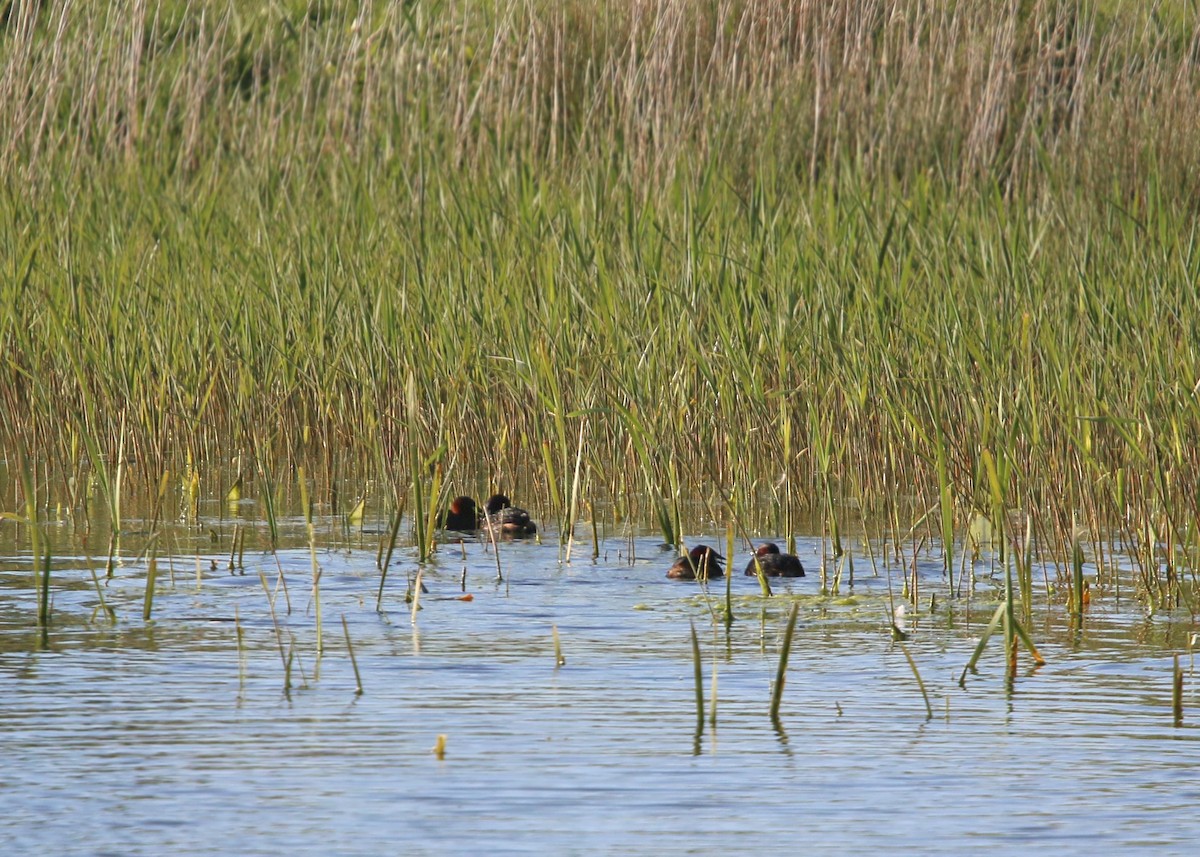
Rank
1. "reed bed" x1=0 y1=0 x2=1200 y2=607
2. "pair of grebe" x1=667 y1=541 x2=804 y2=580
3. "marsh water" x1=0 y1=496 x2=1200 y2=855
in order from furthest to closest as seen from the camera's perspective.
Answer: "reed bed" x1=0 y1=0 x2=1200 y2=607 < "pair of grebe" x1=667 y1=541 x2=804 y2=580 < "marsh water" x1=0 y1=496 x2=1200 y2=855

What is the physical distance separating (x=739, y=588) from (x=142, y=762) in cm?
206

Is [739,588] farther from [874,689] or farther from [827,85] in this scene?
[827,85]

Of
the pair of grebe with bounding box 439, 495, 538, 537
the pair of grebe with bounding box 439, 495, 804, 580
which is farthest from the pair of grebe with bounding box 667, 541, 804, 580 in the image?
the pair of grebe with bounding box 439, 495, 538, 537

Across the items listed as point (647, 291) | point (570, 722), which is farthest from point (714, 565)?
point (647, 291)

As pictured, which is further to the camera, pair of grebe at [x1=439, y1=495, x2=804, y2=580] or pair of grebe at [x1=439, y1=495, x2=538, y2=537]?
pair of grebe at [x1=439, y1=495, x2=538, y2=537]

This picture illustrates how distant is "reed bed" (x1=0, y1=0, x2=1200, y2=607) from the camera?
5426 millimetres

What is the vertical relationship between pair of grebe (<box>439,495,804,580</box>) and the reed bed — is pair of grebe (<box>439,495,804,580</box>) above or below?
below

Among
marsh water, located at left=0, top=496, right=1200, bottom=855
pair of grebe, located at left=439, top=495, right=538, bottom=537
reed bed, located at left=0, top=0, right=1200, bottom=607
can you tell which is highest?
reed bed, located at left=0, top=0, right=1200, bottom=607

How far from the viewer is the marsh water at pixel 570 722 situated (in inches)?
115

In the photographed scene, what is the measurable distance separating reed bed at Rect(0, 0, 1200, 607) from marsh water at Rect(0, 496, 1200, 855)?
0.32 meters

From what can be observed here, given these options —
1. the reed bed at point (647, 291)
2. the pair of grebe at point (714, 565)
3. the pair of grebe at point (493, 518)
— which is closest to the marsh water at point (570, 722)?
the pair of grebe at point (714, 565)

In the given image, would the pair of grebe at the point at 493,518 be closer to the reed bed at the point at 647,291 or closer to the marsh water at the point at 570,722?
the reed bed at the point at 647,291

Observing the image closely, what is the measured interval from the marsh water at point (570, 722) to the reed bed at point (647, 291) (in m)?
0.32

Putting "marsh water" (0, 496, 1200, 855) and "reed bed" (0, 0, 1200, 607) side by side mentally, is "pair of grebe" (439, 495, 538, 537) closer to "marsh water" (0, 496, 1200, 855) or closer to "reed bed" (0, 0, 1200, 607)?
"reed bed" (0, 0, 1200, 607)
